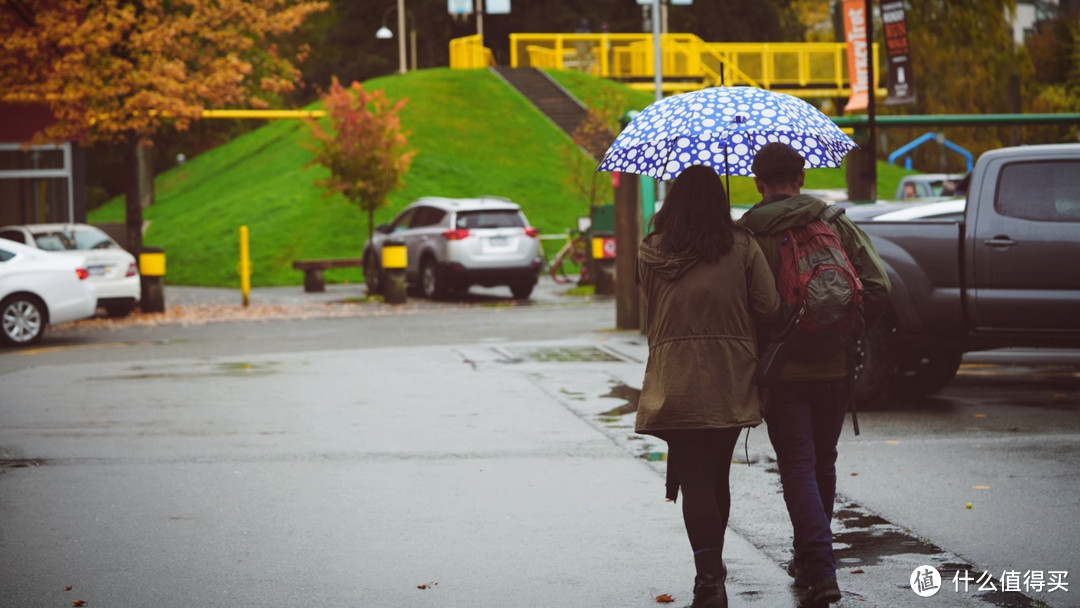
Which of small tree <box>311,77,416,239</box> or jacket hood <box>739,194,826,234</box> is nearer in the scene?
jacket hood <box>739,194,826,234</box>

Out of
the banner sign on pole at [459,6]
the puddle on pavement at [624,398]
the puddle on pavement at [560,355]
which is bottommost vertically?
the puddle on pavement at [624,398]

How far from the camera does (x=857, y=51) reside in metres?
20.9

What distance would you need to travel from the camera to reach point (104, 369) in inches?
605

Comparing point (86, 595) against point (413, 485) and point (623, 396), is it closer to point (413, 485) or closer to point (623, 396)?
point (413, 485)

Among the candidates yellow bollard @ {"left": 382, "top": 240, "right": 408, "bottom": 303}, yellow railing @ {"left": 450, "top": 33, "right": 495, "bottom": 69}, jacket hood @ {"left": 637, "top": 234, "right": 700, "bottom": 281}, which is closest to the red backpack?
jacket hood @ {"left": 637, "top": 234, "right": 700, "bottom": 281}

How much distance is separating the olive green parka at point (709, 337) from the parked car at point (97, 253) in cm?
1786

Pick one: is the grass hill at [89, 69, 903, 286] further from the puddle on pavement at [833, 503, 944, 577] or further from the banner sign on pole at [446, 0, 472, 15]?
the puddle on pavement at [833, 503, 944, 577]

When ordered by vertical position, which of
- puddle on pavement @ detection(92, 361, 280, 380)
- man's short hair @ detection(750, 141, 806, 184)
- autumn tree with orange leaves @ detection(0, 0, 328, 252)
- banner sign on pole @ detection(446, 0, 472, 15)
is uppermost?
banner sign on pole @ detection(446, 0, 472, 15)

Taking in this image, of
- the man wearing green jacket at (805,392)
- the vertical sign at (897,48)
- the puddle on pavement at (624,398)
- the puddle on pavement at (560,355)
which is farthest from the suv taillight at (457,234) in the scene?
the man wearing green jacket at (805,392)

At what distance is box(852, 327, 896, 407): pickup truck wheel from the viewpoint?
1111 cm

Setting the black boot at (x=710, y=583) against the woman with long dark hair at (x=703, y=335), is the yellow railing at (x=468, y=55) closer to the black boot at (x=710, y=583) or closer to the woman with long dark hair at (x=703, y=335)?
the woman with long dark hair at (x=703, y=335)

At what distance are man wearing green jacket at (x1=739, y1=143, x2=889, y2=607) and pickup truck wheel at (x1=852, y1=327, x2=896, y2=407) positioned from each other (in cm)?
537

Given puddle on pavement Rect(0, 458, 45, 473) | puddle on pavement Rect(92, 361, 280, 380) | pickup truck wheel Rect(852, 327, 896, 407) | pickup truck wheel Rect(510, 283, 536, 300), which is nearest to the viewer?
puddle on pavement Rect(0, 458, 45, 473)

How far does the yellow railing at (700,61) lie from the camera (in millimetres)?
51781
